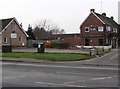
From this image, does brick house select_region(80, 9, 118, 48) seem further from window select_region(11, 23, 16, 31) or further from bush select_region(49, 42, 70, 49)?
window select_region(11, 23, 16, 31)

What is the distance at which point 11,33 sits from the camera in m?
53.0

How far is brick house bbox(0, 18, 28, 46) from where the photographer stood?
5103 centimetres

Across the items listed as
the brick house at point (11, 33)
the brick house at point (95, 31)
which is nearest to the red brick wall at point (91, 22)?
the brick house at point (95, 31)

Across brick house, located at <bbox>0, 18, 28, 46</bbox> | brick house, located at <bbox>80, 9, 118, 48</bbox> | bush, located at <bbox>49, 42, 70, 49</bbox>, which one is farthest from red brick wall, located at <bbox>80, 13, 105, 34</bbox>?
→ brick house, located at <bbox>0, 18, 28, 46</bbox>

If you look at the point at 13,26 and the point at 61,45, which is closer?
the point at 61,45

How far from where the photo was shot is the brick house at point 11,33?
51.0m

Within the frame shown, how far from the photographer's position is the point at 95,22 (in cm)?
5328

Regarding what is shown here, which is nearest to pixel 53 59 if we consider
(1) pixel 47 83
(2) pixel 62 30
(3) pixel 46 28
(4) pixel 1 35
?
(1) pixel 47 83

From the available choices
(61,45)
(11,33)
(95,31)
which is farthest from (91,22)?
(11,33)

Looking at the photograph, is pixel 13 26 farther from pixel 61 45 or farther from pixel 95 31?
pixel 95 31

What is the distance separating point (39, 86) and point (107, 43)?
45.0 m

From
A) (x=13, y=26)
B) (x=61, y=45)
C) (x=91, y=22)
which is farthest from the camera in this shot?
(x=91, y=22)

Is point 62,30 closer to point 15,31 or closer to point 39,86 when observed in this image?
point 15,31

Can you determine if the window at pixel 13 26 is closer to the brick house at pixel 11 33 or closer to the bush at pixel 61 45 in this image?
the brick house at pixel 11 33
